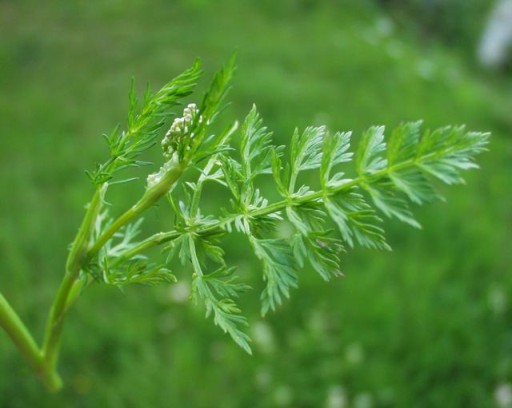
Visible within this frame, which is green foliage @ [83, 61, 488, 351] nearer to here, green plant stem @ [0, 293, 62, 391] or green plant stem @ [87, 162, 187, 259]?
green plant stem @ [87, 162, 187, 259]

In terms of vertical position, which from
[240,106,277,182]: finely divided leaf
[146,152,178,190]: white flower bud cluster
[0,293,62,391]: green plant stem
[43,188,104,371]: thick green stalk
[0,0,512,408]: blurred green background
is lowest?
[0,0,512,408]: blurred green background

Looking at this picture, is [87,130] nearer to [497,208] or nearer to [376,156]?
[497,208]

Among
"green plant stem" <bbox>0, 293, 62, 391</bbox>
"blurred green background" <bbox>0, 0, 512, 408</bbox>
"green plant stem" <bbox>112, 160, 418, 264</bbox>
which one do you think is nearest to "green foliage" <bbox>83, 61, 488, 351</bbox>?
"green plant stem" <bbox>112, 160, 418, 264</bbox>

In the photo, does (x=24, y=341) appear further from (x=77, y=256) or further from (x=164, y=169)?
(x=164, y=169)

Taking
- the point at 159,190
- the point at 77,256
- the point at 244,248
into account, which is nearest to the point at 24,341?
the point at 77,256

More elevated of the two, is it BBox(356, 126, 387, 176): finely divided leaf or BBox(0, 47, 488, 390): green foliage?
BBox(356, 126, 387, 176): finely divided leaf

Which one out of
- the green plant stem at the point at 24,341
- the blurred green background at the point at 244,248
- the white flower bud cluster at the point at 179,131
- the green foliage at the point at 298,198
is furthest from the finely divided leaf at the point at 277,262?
the blurred green background at the point at 244,248
